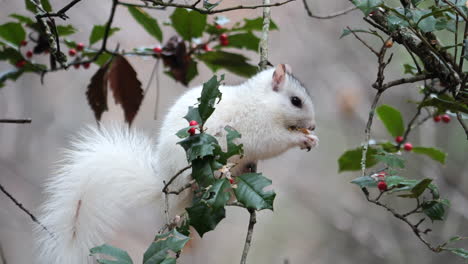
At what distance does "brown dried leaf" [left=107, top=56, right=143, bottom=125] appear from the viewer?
179 cm

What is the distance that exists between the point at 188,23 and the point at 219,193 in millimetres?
978

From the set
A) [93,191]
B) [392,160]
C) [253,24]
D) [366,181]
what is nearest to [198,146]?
[366,181]

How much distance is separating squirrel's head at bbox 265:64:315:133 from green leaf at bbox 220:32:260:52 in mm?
116

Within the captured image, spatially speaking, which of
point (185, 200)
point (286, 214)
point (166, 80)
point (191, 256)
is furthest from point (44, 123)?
point (185, 200)

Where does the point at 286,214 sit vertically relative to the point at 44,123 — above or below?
below

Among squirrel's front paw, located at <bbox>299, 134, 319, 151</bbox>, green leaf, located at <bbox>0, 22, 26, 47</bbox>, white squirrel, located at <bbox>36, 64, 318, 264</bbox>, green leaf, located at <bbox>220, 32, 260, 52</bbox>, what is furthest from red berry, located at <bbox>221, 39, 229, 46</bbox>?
green leaf, located at <bbox>0, 22, 26, 47</bbox>

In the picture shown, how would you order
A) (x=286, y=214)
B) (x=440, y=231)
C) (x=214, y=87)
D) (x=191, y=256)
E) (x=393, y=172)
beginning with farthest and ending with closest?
(x=286, y=214) < (x=191, y=256) < (x=440, y=231) < (x=393, y=172) < (x=214, y=87)

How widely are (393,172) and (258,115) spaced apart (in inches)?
23.6

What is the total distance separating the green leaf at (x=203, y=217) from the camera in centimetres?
121

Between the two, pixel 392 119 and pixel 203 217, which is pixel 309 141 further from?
pixel 203 217

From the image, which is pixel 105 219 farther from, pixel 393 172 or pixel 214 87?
pixel 393 172

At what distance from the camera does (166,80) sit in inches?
157

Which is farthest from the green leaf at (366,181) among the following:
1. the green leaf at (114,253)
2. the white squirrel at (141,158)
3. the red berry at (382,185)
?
the green leaf at (114,253)

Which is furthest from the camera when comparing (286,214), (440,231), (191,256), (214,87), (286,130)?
(286,214)
